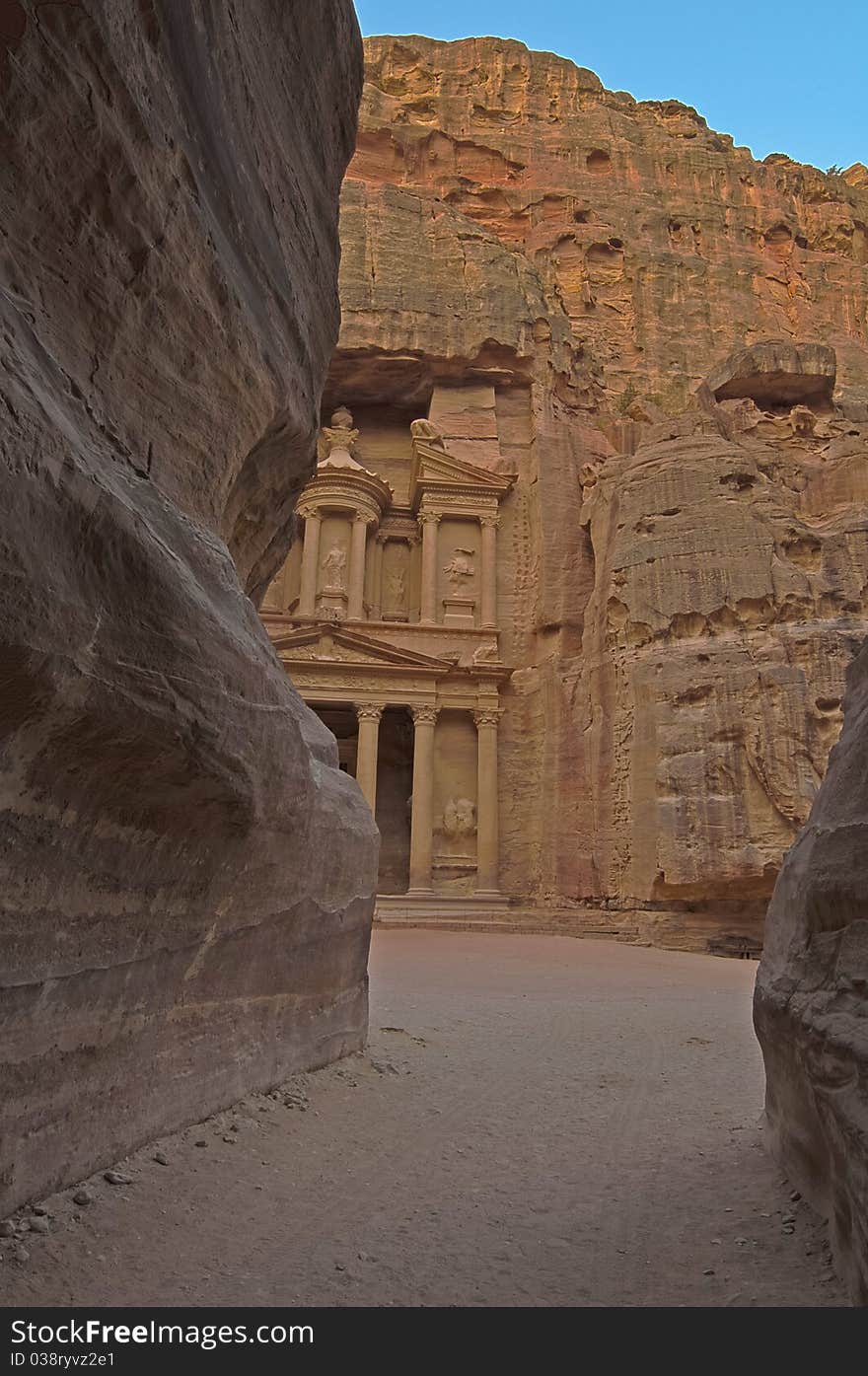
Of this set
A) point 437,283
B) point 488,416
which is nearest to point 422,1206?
point 488,416

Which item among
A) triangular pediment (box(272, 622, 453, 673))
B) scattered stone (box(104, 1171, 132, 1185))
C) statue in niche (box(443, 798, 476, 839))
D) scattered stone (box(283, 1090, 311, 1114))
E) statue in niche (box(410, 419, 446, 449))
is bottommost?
scattered stone (box(283, 1090, 311, 1114))

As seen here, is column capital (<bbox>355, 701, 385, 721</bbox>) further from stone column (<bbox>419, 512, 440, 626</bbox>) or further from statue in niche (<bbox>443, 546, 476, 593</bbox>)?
statue in niche (<bbox>443, 546, 476, 593</bbox>)

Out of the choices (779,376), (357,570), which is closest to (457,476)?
(357,570)

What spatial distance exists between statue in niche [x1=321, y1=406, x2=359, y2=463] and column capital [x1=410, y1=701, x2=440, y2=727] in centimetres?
967

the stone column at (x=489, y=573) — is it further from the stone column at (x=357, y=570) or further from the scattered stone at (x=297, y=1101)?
the scattered stone at (x=297, y=1101)

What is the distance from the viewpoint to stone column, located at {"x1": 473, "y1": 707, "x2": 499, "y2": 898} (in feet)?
77.8

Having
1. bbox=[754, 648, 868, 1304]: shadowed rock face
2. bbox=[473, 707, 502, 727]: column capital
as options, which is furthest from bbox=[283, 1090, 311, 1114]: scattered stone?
bbox=[473, 707, 502, 727]: column capital

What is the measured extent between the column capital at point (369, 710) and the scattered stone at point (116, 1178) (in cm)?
2170

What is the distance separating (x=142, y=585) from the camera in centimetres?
278

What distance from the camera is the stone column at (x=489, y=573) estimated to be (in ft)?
88.7

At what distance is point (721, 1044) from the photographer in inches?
276

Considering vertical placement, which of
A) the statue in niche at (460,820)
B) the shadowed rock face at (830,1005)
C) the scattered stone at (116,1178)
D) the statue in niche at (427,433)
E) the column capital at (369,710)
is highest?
the statue in niche at (427,433)

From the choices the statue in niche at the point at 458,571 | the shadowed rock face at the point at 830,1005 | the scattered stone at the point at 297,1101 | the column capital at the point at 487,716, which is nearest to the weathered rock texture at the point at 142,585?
the scattered stone at the point at 297,1101

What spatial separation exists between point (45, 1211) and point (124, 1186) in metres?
0.35
